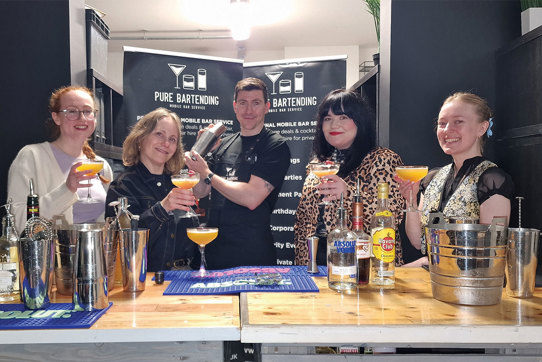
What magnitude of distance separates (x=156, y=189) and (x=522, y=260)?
2261 mm

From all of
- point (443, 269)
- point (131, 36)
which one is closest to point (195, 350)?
point (443, 269)

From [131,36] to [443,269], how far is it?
7219mm

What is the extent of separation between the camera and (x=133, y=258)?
165 cm

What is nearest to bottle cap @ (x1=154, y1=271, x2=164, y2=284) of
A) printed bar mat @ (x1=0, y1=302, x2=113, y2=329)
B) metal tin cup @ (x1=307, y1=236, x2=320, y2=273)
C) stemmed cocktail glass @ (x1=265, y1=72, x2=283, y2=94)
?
printed bar mat @ (x1=0, y1=302, x2=113, y2=329)

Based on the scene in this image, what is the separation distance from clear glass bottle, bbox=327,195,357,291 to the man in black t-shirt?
1.68 metres

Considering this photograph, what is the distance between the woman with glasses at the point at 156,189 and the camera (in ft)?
9.91

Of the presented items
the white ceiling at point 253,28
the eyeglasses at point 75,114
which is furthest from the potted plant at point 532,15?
the white ceiling at point 253,28

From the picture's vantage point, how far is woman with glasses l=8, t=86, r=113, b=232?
103 inches

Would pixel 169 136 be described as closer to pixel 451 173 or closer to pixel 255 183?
pixel 255 183

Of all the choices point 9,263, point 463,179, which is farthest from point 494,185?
point 9,263

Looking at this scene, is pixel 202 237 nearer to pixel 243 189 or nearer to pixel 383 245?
pixel 383 245

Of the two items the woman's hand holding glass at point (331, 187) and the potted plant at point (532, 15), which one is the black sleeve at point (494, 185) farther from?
the potted plant at point (532, 15)

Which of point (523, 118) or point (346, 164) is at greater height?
point (523, 118)

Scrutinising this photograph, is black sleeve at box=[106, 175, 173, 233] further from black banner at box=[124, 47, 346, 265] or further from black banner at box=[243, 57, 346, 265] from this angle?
black banner at box=[243, 57, 346, 265]
